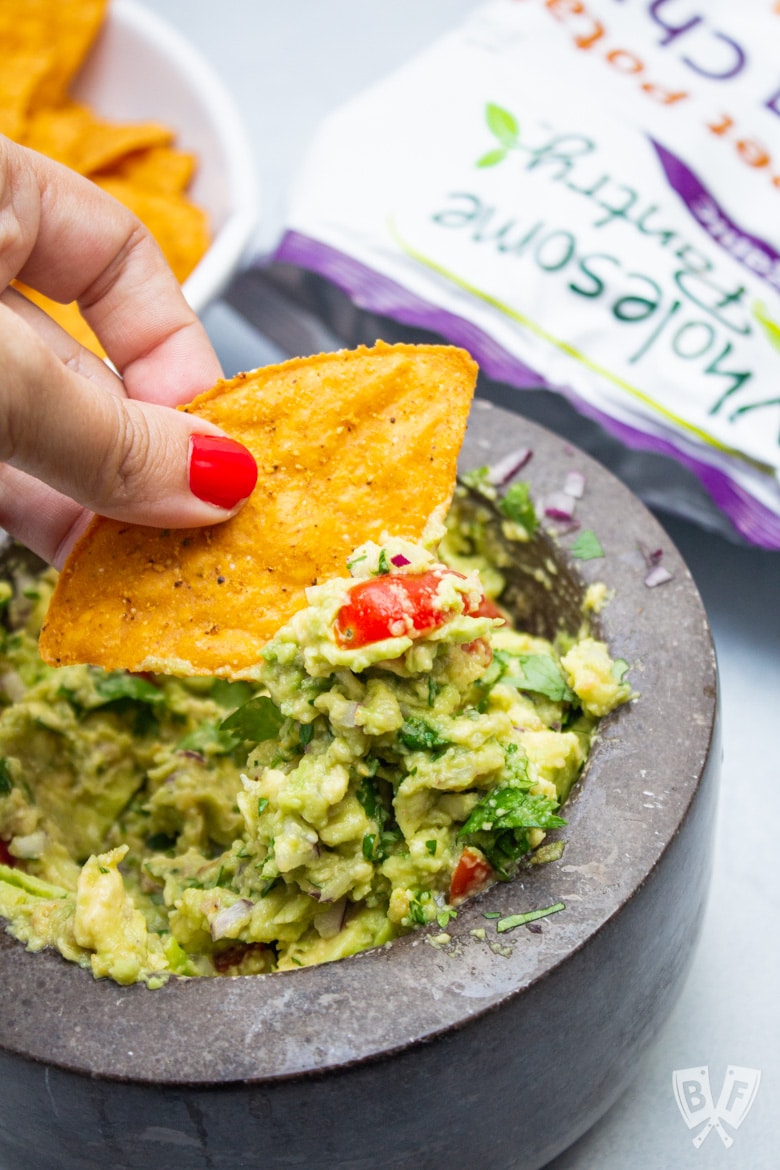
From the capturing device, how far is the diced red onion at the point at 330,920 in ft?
3.93

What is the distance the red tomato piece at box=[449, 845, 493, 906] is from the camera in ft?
3.83

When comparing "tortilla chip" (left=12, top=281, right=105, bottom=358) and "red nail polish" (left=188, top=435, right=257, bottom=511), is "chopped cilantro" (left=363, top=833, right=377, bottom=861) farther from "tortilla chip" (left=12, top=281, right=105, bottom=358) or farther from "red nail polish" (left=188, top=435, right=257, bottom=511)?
"tortilla chip" (left=12, top=281, right=105, bottom=358)

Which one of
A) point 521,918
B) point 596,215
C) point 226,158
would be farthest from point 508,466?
point 226,158

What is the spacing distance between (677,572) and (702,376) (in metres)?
0.70

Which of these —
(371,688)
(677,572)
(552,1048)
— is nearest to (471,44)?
(677,572)

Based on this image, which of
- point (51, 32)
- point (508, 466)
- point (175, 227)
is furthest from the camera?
point (51, 32)

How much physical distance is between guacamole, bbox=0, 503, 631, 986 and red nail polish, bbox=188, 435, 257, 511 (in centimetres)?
16

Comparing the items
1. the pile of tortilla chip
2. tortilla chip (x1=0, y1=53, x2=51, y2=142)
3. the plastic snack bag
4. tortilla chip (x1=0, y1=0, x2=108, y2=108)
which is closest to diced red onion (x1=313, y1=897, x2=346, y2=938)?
the plastic snack bag

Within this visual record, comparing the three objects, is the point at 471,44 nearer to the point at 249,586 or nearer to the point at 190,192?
the point at 190,192

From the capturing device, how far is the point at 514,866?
119 centimetres

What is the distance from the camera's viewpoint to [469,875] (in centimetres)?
117

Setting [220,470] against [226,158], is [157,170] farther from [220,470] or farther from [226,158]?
[220,470]

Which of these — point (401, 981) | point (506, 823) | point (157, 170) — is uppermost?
point (506, 823)

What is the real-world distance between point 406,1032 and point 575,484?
2.31ft
